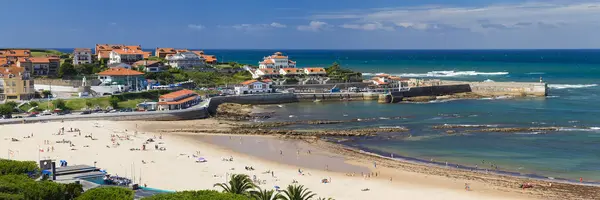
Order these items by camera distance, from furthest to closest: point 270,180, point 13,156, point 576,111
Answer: point 576,111
point 13,156
point 270,180

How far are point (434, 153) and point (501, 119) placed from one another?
2107 cm

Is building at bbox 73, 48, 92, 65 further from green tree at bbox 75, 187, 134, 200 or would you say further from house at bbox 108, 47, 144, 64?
green tree at bbox 75, 187, 134, 200

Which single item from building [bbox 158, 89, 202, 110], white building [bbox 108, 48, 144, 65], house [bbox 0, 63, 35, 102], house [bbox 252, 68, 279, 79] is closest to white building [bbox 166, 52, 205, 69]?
white building [bbox 108, 48, 144, 65]

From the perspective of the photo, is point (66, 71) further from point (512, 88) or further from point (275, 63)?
point (512, 88)

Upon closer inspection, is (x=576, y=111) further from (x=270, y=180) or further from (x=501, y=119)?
(x=270, y=180)

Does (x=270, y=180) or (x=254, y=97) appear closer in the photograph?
(x=270, y=180)

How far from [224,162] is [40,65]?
5438 cm

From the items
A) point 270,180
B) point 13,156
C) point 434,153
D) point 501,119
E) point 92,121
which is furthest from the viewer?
point 501,119

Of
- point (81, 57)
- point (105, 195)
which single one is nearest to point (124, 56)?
point (81, 57)

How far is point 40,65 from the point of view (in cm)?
8319

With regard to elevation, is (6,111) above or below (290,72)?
below

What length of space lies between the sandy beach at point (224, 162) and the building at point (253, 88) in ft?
87.9

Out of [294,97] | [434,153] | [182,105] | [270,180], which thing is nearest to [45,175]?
[270,180]

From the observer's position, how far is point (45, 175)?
85.7 feet
